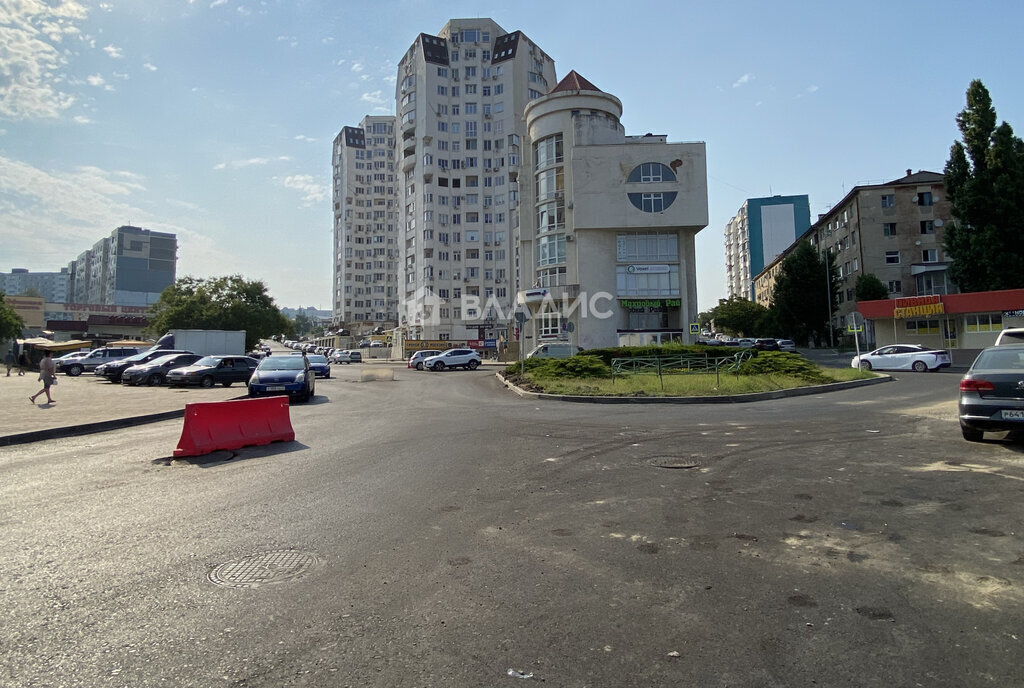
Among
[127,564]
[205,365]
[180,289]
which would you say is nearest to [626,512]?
[127,564]

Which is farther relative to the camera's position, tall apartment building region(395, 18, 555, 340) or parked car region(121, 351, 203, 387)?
tall apartment building region(395, 18, 555, 340)

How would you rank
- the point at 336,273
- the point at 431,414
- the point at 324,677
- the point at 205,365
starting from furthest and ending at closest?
the point at 336,273 → the point at 205,365 → the point at 431,414 → the point at 324,677

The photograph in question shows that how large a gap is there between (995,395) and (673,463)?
481 centimetres

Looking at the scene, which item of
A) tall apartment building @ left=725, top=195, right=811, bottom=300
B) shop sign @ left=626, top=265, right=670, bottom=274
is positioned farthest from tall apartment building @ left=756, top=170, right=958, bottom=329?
tall apartment building @ left=725, top=195, right=811, bottom=300

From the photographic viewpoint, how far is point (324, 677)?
2.79 metres

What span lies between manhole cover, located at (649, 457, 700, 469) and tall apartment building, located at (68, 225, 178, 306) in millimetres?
182050

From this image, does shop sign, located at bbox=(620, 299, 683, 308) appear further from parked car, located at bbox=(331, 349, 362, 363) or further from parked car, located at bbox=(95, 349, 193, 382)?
parked car, located at bbox=(95, 349, 193, 382)

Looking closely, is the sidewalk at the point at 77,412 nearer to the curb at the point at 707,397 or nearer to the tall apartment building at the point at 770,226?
the curb at the point at 707,397

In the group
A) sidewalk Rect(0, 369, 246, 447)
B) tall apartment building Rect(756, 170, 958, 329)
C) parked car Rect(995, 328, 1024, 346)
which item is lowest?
sidewalk Rect(0, 369, 246, 447)

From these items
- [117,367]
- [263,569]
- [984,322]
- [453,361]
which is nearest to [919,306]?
[984,322]

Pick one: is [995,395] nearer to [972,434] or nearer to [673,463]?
[972,434]

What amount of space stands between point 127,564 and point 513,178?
8532cm

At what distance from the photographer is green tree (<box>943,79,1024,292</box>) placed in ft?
133

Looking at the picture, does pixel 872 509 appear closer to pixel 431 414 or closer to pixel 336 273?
pixel 431 414
